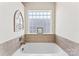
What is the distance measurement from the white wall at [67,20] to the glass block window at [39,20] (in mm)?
126

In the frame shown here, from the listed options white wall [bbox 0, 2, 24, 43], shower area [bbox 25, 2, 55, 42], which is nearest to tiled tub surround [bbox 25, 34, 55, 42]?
shower area [bbox 25, 2, 55, 42]

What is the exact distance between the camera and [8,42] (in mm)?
1562

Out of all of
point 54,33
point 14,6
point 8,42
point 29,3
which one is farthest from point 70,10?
point 8,42

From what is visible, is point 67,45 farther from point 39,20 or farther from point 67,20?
point 39,20

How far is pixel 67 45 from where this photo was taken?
1.70 meters

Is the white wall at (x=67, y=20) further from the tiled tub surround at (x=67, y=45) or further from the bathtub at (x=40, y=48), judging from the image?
the bathtub at (x=40, y=48)

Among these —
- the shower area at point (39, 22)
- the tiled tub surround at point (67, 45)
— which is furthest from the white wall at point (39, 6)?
the tiled tub surround at point (67, 45)

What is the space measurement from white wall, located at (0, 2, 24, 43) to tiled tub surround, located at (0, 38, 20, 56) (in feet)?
0.16

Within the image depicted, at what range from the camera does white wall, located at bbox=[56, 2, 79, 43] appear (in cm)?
158

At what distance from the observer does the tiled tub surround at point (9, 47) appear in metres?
1.47

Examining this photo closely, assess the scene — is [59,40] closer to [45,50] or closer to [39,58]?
[45,50]

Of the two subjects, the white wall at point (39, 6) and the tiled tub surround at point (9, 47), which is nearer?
the tiled tub surround at point (9, 47)

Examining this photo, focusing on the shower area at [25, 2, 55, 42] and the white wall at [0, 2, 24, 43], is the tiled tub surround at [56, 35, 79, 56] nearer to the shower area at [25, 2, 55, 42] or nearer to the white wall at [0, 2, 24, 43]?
the shower area at [25, 2, 55, 42]

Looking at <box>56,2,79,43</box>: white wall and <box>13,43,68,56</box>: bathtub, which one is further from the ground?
<box>56,2,79,43</box>: white wall
